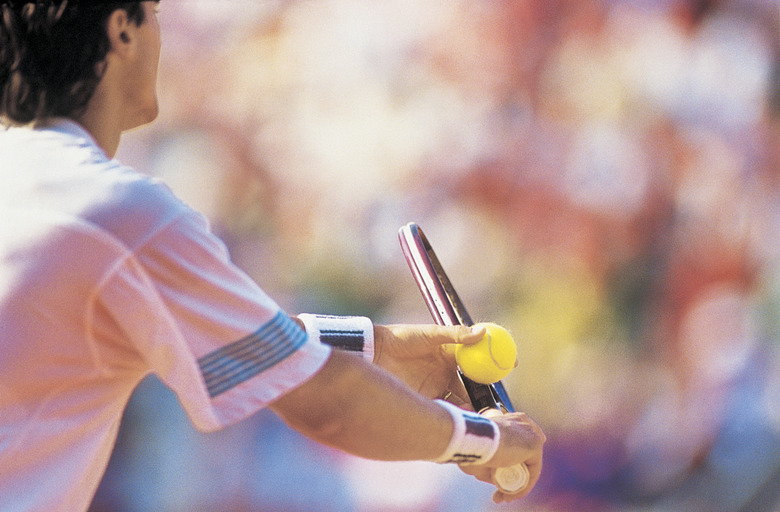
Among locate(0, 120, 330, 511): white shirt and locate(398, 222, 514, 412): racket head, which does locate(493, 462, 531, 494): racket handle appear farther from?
locate(0, 120, 330, 511): white shirt

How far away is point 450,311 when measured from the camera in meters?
1.93

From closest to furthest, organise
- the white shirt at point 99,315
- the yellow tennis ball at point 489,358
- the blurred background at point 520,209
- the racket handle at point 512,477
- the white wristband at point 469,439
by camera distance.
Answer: the white shirt at point 99,315
the white wristband at point 469,439
the racket handle at point 512,477
the yellow tennis ball at point 489,358
the blurred background at point 520,209

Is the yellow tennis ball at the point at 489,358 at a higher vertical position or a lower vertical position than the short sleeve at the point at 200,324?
lower

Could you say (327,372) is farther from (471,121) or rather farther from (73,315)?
(471,121)

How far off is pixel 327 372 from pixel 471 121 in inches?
90.7

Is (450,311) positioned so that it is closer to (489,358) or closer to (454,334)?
(454,334)

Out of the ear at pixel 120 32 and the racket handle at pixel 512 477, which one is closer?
the ear at pixel 120 32

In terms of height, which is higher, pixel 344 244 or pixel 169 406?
pixel 344 244

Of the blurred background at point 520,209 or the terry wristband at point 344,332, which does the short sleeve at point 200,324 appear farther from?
the blurred background at point 520,209

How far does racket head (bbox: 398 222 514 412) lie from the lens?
171 centimetres

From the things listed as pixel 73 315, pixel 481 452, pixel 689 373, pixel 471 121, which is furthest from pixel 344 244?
pixel 73 315

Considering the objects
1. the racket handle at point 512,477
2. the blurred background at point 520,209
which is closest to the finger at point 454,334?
the racket handle at point 512,477

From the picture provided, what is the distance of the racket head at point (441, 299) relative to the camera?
171 centimetres

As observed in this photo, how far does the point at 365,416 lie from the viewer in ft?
3.46
